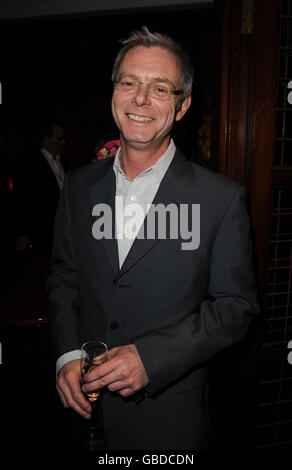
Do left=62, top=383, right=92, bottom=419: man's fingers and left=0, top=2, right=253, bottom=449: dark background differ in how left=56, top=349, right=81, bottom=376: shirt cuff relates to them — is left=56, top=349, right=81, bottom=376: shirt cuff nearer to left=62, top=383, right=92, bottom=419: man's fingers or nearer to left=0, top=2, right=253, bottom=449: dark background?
left=62, top=383, right=92, bottom=419: man's fingers

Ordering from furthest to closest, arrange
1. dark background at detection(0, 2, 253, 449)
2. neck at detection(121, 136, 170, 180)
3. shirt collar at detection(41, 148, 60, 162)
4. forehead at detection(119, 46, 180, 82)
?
shirt collar at detection(41, 148, 60, 162), dark background at detection(0, 2, 253, 449), neck at detection(121, 136, 170, 180), forehead at detection(119, 46, 180, 82)

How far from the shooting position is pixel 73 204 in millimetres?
1605

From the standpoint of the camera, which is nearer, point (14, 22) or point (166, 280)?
point (166, 280)

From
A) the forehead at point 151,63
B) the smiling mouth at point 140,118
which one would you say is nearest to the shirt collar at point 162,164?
the smiling mouth at point 140,118

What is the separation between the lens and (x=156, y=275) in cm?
138

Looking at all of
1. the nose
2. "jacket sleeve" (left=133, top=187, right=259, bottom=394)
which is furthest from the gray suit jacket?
the nose

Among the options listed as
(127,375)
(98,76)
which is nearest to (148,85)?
(127,375)

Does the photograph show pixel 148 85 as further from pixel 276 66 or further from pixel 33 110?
pixel 33 110

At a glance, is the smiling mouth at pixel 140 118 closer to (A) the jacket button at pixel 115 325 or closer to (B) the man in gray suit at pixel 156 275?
(B) the man in gray suit at pixel 156 275

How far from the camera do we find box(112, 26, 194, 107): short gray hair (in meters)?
1.39

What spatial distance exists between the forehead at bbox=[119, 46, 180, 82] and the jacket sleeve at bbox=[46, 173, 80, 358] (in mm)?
582

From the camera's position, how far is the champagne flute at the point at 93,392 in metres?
1.28
